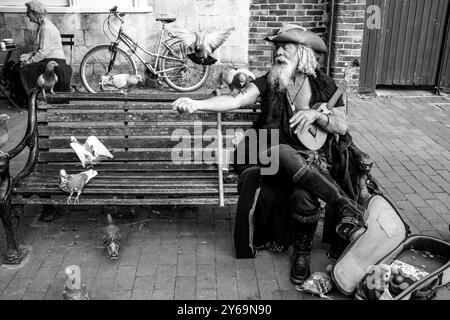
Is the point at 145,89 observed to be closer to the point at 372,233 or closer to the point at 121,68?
the point at 121,68

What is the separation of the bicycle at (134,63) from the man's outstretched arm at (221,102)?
4306mm

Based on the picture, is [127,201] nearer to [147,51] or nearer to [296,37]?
[296,37]

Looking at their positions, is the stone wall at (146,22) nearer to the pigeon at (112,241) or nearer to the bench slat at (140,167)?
the bench slat at (140,167)

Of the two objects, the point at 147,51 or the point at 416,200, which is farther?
the point at 147,51

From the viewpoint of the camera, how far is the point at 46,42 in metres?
6.85

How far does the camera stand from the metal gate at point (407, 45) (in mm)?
7648

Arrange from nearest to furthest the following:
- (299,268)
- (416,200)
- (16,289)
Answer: (16,289) → (299,268) → (416,200)

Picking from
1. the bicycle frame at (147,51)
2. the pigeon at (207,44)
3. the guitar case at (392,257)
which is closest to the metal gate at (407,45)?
the bicycle frame at (147,51)

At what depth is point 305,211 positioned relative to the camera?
3.20 m

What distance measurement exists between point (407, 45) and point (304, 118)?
17.2ft

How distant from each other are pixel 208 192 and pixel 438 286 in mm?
1611

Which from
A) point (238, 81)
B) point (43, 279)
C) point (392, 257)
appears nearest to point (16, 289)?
point (43, 279)

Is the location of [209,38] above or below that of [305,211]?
above

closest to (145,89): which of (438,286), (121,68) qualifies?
(121,68)
